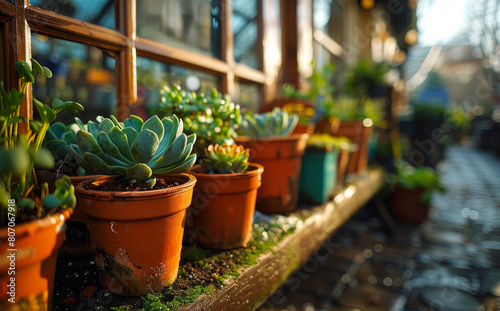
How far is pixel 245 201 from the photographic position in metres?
1.00

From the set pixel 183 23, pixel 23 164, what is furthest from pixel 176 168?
pixel 183 23

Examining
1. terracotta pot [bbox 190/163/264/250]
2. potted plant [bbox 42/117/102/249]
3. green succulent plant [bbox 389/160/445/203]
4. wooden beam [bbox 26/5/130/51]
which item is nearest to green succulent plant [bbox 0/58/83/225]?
potted plant [bbox 42/117/102/249]

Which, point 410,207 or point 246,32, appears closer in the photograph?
point 246,32

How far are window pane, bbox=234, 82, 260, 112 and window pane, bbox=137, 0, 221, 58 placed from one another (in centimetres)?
28

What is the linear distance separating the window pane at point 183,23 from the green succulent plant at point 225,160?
637 millimetres

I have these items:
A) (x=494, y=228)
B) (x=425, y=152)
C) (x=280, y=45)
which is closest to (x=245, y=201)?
(x=280, y=45)

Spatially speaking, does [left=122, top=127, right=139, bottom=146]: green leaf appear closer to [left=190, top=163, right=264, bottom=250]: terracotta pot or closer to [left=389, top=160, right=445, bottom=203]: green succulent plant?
[left=190, top=163, right=264, bottom=250]: terracotta pot

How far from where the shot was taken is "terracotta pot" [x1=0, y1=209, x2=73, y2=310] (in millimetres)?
471

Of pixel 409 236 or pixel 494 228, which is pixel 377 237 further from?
pixel 494 228

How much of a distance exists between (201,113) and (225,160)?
8.9 inches

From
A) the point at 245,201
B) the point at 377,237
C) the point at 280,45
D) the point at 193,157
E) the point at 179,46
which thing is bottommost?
the point at 377,237

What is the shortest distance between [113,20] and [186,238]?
2.83 feet

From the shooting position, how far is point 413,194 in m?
3.07

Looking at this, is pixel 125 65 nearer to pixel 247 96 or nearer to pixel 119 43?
pixel 119 43
